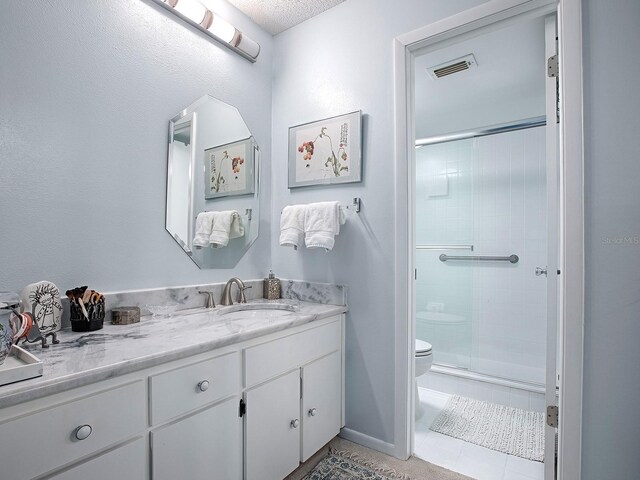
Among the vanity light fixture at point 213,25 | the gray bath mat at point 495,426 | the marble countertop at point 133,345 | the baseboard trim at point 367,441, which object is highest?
the vanity light fixture at point 213,25

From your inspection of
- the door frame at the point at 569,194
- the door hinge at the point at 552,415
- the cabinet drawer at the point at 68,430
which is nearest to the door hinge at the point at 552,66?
the door frame at the point at 569,194

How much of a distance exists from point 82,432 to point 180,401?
0.91 ft

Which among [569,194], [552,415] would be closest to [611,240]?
[569,194]

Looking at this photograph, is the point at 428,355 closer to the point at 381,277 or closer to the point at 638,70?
the point at 381,277

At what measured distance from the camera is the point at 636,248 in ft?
4.11

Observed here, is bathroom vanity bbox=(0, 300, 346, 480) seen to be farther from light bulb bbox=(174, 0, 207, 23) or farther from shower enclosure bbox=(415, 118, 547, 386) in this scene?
shower enclosure bbox=(415, 118, 547, 386)

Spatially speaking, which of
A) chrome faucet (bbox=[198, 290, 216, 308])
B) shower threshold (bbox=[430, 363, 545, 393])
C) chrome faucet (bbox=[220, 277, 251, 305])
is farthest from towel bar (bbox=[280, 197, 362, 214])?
shower threshold (bbox=[430, 363, 545, 393])

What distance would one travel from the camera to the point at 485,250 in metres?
3.04

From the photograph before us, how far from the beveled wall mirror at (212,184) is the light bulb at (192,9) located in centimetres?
37

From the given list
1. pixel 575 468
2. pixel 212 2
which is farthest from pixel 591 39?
pixel 212 2

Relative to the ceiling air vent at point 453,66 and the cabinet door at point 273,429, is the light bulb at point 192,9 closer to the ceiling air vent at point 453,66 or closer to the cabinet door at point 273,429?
the ceiling air vent at point 453,66

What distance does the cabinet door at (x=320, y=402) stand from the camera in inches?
62.1

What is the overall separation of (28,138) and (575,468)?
7.78 feet

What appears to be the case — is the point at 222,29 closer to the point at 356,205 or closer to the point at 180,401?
the point at 356,205
